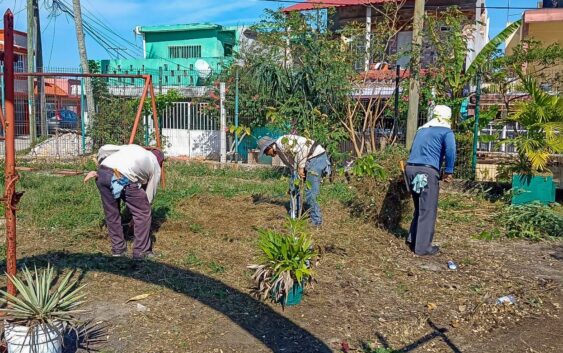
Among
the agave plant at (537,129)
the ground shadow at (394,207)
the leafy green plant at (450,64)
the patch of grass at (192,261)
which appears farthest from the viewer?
the leafy green plant at (450,64)

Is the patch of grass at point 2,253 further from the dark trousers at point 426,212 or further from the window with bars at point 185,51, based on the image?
the window with bars at point 185,51

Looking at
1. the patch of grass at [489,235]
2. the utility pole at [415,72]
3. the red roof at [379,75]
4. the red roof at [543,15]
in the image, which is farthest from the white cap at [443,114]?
the red roof at [543,15]

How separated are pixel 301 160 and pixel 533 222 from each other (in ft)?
11.6

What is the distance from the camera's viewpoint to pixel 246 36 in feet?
74.7

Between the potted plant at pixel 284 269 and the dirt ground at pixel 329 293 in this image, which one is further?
the potted plant at pixel 284 269

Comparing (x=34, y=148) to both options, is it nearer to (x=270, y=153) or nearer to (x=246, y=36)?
(x=246, y=36)

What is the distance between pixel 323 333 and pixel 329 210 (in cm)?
421

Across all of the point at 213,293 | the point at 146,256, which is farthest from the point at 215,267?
the point at 146,256

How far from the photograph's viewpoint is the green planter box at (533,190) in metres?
9.02

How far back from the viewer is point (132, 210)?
6055 mm

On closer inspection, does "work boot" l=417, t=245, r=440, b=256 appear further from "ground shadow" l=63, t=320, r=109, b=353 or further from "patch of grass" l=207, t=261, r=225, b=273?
"ground shadow" l=63, t=320, r=109, b=353

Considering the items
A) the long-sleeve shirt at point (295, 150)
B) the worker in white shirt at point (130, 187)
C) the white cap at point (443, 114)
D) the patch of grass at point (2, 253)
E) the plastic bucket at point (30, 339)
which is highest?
the white cap at point (443, 114)

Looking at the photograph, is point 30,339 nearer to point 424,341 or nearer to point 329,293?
point 329,293

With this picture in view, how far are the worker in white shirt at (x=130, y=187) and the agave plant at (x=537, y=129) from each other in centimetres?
619
